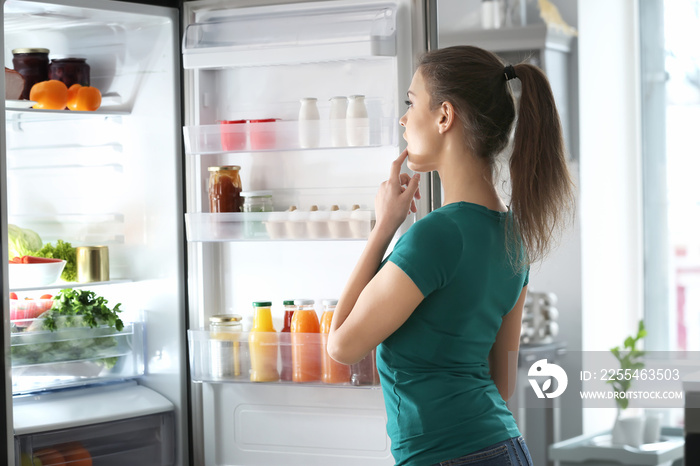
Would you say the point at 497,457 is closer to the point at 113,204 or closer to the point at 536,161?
the point at 536,161

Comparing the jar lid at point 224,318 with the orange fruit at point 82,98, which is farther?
the orange fruit at point 82,98

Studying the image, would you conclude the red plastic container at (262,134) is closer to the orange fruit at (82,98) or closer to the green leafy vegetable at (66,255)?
the orange fruit at (82,98)

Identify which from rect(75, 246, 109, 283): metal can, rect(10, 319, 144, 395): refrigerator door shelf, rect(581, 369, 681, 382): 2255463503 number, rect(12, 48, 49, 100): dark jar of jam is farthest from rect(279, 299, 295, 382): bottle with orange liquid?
rect(12, 48, 49, 100): dark jar of jam

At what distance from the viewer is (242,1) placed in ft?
6.94

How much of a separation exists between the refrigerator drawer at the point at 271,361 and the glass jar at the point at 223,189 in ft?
1.16

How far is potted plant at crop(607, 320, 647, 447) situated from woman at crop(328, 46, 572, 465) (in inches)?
28.5

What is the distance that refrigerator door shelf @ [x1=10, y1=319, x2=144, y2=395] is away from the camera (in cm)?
215

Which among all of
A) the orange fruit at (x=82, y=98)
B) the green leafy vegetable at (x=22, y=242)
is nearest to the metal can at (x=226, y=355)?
the green leafy vegetable at (x=22, y=242)

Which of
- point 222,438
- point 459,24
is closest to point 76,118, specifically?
point 222,438

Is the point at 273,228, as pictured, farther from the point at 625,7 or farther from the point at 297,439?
the point at 625,7

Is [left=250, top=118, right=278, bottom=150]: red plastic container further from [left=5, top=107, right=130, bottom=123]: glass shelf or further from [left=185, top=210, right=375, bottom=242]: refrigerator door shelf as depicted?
[left=5, top=107, right=130, bottom=123]: glass shelf

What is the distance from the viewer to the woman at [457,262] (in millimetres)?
1100

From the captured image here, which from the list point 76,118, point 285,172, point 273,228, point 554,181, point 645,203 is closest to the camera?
point 554,181

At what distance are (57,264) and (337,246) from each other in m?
0.83
